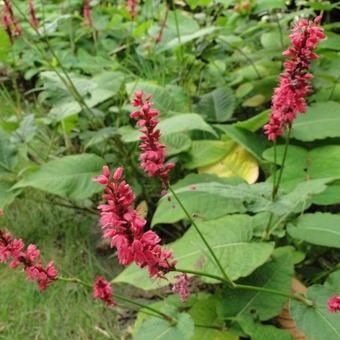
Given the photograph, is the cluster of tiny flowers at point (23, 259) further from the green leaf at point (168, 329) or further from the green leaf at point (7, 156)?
the green leaf at point (7, 156)

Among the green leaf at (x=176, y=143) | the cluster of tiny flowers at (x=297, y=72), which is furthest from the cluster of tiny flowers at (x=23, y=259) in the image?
the green leaf at (x=176, y=143)

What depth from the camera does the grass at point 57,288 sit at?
2.11 m

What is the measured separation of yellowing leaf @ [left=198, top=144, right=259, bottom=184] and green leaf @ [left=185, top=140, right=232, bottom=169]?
0.03 meters

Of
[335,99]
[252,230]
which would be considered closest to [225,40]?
[335,99]

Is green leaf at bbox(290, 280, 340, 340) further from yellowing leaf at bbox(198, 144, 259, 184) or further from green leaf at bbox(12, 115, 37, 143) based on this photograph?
green leaf at bbox(12, 115, 37, 143)

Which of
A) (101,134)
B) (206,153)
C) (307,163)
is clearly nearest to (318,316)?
(307,163)

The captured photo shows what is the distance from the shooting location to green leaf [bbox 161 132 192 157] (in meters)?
2.51

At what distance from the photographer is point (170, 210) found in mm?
2062

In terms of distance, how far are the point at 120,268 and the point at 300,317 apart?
1.12 meters

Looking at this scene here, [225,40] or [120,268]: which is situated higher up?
[225,40]

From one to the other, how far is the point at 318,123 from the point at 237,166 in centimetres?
40

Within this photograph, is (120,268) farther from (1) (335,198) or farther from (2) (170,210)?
(1) (335,198)

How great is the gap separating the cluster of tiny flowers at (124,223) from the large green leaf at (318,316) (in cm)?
56

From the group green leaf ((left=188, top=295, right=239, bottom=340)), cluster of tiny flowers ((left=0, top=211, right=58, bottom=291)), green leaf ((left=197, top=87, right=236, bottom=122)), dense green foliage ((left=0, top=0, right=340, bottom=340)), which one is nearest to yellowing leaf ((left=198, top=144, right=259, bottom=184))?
dense green foliage ((left=0, top=0, right=340, bottom=340))
